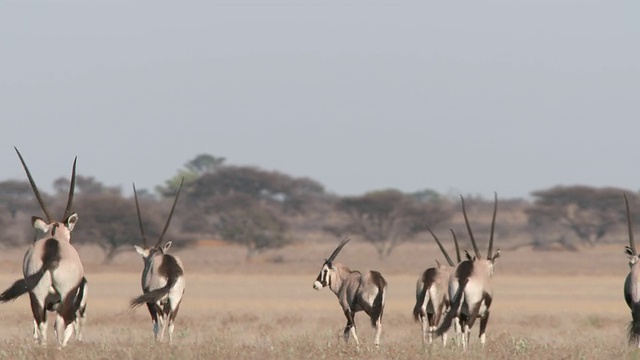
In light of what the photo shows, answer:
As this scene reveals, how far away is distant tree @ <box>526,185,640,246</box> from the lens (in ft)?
250

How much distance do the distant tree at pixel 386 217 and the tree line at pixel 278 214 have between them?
54mm

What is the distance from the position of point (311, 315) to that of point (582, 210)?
54.8 meters

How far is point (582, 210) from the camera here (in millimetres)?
78188

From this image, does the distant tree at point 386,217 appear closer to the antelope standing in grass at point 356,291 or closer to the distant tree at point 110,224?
the distant tree at point 110,224

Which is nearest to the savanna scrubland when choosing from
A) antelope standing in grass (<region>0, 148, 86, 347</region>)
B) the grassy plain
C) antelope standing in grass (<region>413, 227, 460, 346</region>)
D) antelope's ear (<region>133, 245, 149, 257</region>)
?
the grassy plain

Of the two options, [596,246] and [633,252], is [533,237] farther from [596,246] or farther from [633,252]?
[633,252]

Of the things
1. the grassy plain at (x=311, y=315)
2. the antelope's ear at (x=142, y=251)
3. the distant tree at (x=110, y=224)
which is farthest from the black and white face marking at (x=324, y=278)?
the distant tree at (x=110, y=224)

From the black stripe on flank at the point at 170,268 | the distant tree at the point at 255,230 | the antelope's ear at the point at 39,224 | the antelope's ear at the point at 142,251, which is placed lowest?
the black stripe on flank at the point at 170,268

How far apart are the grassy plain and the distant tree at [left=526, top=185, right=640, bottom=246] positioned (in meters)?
14.6

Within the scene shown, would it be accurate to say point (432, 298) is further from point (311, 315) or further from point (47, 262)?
point (311, 315)

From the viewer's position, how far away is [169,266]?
54.0 feet

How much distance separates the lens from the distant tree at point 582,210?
7606cm

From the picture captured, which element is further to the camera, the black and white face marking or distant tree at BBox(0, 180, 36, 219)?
distant tree at BBox(0, 180, 36, 219)

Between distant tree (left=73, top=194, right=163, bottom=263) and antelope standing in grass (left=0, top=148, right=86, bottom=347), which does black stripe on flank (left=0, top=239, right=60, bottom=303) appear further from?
distant tree (left=73, top=194, right=163, bottom=263)
